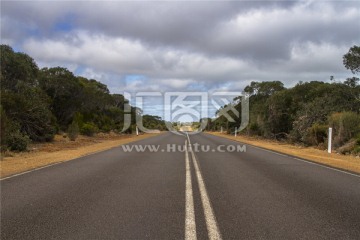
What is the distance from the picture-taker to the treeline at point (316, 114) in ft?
92.7

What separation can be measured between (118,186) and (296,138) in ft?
101

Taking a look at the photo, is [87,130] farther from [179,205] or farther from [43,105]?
[179,205]

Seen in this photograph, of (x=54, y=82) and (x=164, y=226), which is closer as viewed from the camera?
(x=164, y=226)

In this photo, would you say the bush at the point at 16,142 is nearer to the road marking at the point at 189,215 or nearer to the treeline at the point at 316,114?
the road marking at the point at 189,215

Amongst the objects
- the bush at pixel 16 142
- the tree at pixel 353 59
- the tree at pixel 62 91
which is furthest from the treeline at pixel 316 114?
the tree at pixel 62 91

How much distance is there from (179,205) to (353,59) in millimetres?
30256

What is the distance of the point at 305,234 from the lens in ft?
19.3

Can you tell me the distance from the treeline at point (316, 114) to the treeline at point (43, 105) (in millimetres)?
20657

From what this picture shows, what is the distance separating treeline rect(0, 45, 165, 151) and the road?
13278mm

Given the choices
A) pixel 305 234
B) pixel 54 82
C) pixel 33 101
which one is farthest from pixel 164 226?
pixel 54 82

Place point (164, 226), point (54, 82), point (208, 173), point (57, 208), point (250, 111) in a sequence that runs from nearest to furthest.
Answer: point (164, 226) → point (57, 208) → point (208, 173) → point (54, 82) → point (250, 111)

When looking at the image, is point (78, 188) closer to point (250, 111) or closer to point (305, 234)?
point (305, 234)

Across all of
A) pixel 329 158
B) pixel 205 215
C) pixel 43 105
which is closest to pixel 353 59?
pixel 329 158

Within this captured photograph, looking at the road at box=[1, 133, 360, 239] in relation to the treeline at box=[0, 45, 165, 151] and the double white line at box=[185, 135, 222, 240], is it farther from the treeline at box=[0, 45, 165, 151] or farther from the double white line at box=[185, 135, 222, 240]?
the treeline at box=[0, 45, 165, 151]
